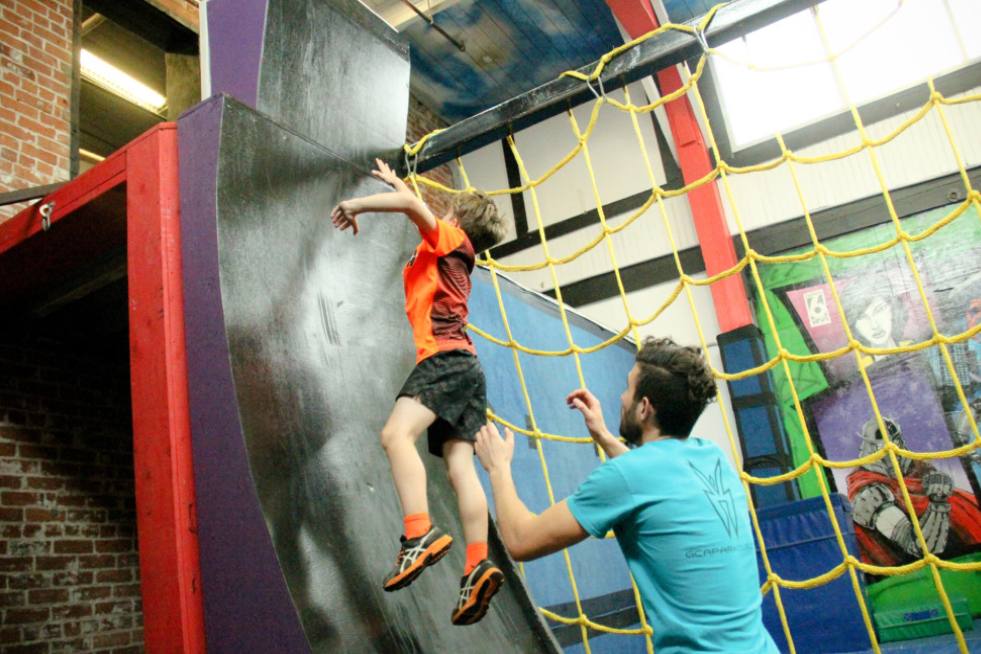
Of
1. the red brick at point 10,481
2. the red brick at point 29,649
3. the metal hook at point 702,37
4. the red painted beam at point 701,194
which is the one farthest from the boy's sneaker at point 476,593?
the red painted beam at point 701,194

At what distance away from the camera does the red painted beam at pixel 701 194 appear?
15.0 feet

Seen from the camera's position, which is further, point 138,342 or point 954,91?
point 954,91

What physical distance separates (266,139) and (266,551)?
807mm

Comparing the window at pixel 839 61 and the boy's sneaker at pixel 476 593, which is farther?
the window at pixel 839 61

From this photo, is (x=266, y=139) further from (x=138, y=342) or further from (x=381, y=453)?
(x=381, y=453)

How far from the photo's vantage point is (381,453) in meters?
1.50

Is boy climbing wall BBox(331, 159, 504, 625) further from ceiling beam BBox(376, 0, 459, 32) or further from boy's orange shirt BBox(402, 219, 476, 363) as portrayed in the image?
ceiling beam BBox(376, 0, 459, 32)

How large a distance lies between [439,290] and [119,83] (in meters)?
4.15

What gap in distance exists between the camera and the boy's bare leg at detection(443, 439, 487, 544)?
1.25 m

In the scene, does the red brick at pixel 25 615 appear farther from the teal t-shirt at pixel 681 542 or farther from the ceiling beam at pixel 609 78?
the teal t-shirt at pixel 681 542

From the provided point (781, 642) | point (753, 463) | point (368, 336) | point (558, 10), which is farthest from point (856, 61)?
point (368, 336)

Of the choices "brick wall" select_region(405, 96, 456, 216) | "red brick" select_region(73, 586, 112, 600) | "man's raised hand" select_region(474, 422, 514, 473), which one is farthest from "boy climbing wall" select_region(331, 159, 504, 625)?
"brick wall" select_region(405, 96, 456, 216)

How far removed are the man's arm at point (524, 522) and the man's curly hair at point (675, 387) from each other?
0.73 ft

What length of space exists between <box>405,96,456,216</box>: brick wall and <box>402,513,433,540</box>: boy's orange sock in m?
4.39
